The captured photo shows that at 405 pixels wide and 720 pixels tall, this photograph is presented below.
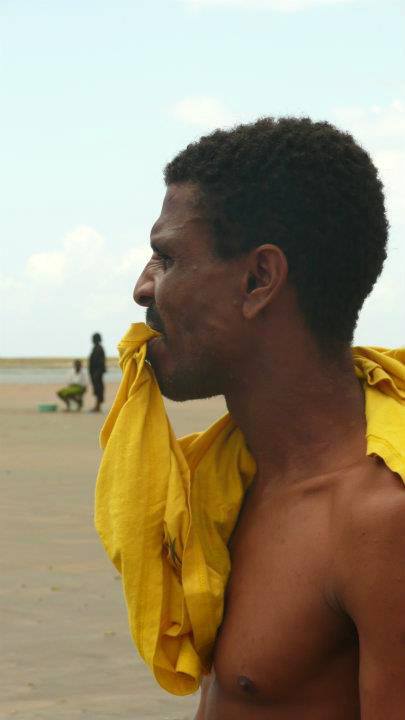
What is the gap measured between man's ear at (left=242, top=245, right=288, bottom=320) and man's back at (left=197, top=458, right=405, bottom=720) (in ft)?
1.04

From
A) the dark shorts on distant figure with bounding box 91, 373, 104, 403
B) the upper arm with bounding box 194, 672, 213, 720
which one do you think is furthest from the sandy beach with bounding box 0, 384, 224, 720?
the dark shorts on distant figure with bounding box 91, 373, 104, 403

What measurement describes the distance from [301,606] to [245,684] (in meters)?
0.20

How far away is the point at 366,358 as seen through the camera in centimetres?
256

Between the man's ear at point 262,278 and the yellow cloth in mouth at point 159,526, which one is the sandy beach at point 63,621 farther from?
the man's ear at point 262,278

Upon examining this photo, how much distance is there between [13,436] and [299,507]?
20.5 m

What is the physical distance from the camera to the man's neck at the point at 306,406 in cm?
243

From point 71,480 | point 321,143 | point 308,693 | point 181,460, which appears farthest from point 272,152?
point 71,480

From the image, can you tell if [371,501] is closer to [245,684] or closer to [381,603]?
[381,603]

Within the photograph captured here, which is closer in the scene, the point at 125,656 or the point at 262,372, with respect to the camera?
the point at 262,372

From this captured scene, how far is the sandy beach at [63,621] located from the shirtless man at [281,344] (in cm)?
356

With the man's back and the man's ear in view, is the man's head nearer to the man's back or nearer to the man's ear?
the man's ear

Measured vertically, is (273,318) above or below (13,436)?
above

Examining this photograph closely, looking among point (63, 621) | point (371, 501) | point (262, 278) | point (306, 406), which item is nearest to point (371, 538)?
point (371, 501)

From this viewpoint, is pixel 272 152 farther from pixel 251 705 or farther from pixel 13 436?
pixel 13 436
